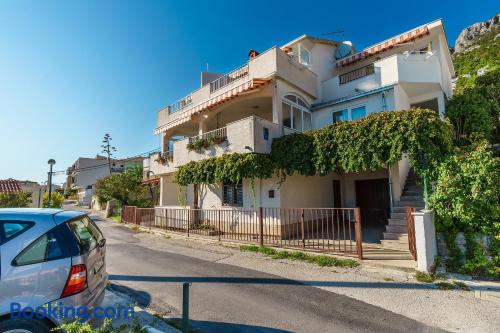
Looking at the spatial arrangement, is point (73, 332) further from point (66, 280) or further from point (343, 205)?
point (343, 205)

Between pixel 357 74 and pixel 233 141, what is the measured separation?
31.0 feet

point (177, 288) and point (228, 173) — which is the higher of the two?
point (228, 173)

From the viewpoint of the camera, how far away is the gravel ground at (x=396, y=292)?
16.8 feet

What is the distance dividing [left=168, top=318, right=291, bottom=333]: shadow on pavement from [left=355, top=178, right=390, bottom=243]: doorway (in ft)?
41.6

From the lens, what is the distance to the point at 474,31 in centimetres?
5903

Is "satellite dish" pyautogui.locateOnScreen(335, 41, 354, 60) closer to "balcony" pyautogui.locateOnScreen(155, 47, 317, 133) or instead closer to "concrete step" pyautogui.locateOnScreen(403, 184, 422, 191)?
"balcony" pyautogui.locateOnScreen(155, 47, 317, 133)

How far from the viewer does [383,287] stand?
6773mm

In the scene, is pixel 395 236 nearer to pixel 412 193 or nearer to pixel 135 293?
pixel 412 193

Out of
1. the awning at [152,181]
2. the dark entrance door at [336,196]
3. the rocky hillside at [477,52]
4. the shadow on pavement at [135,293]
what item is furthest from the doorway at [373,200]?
the awning at [152,181]

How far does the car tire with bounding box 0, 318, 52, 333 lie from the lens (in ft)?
10.6

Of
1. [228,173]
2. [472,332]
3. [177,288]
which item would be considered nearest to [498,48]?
[228,173]

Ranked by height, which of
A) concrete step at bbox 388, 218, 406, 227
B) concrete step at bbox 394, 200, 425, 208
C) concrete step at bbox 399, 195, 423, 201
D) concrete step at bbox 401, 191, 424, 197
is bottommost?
concrete step at bbox 388, 218, 406, 227

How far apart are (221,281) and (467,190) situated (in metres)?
8.06

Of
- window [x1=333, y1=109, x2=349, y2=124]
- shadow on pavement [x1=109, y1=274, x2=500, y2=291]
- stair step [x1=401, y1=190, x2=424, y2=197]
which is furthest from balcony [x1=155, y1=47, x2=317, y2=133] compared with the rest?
shadow on pavement [x1=109, y1=274, x2=500, y2=291]
